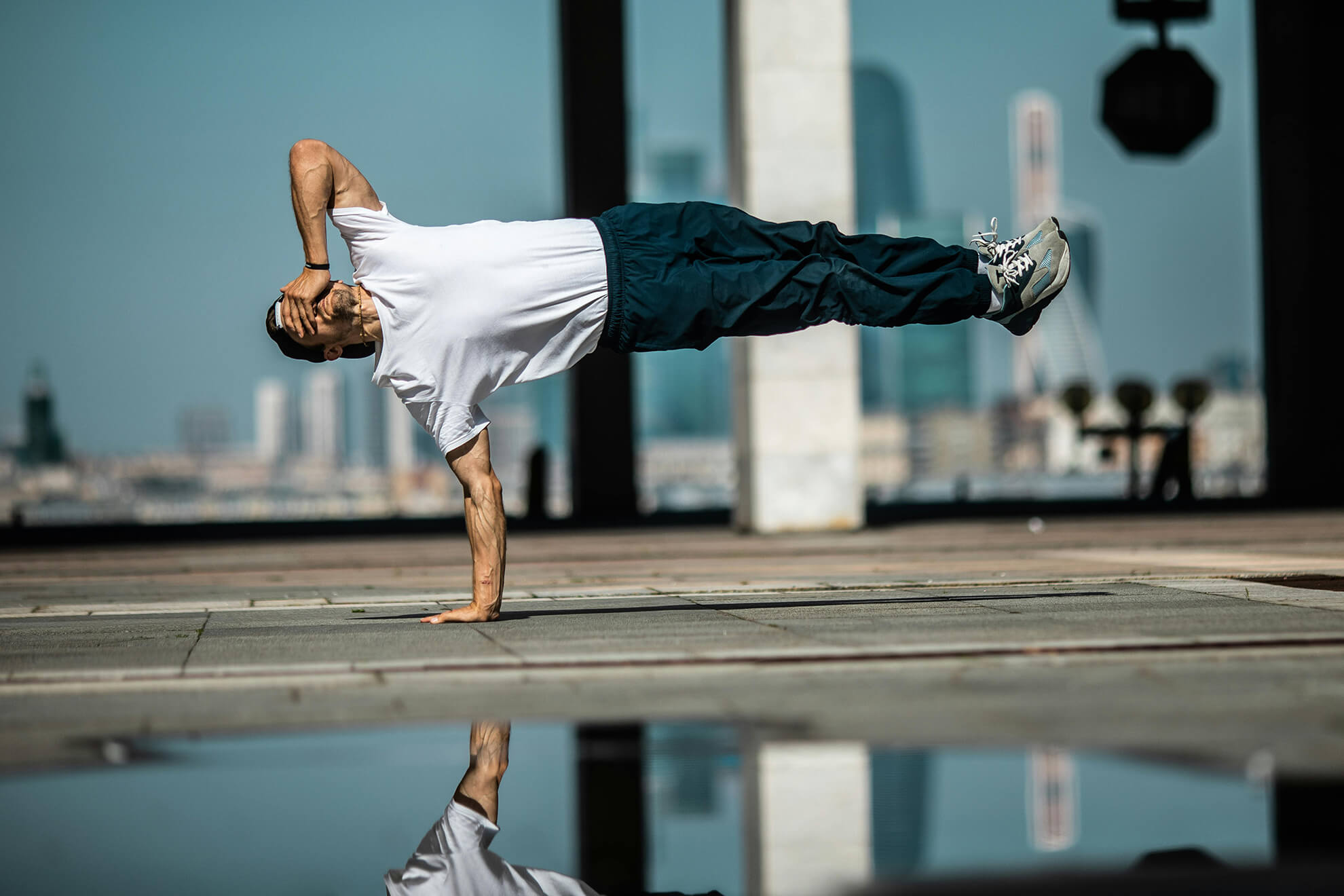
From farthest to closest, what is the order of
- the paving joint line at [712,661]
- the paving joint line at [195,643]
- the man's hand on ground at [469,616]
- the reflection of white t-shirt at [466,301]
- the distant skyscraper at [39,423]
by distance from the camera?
the distant skyscraper at [39,423]
the man's hand on ground at [469,616]
the reflection of white t-shirt at [466,301]
the paving joint line at [195,643]
the paving joint line at [712,661]

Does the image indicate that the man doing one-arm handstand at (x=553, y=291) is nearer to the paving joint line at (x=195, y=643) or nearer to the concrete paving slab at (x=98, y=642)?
the paving joint line at (x=195, y=643)

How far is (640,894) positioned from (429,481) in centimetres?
12736

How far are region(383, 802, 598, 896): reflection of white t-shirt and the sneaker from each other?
3.46 m

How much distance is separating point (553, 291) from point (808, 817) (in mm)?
3032

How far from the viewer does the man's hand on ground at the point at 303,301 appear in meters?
5.11

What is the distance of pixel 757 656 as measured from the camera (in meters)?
4.09

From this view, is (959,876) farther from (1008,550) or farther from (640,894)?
(1008,550)

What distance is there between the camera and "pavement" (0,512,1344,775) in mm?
3148

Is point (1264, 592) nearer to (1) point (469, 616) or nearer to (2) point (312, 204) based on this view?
(1) point (469, 616)

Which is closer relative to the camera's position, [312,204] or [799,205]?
[312,204]

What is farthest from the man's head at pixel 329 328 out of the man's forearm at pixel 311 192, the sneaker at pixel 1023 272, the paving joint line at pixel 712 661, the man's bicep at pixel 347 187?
the sneaker at pixel 1023 272

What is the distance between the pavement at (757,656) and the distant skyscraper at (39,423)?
2178 centimetres

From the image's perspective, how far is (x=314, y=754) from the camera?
9.68ft

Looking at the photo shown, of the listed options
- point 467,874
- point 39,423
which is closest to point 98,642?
point 467,874
